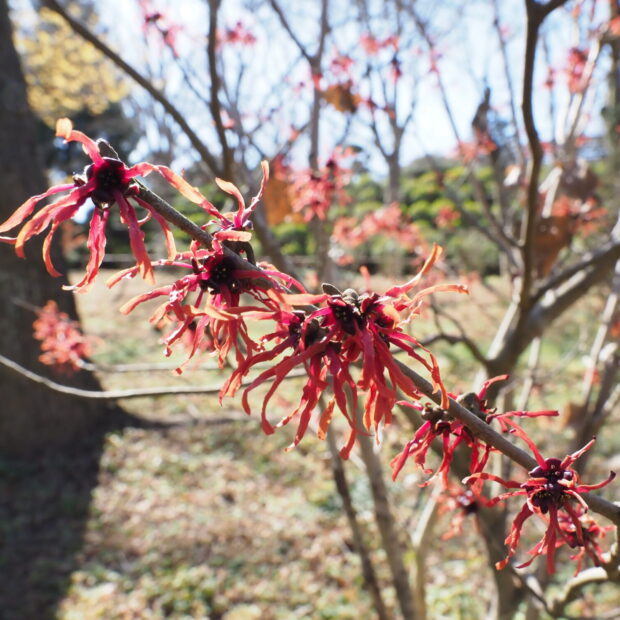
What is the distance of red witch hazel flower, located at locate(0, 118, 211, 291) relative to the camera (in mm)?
646

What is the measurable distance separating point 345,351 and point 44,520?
4.93 meters

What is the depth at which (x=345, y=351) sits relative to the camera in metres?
0.71

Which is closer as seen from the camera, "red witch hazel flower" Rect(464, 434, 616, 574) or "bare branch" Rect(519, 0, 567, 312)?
Answer: "red witch hazel flower" Rect(464, 434, 616, 574)

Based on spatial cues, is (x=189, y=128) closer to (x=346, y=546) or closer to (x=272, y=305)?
(x=272, y=305)

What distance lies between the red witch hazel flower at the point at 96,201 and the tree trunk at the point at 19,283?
5.02 m

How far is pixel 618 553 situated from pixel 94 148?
101 cm

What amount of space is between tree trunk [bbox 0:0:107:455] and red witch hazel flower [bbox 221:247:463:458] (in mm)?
5133

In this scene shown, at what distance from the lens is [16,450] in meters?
5.58

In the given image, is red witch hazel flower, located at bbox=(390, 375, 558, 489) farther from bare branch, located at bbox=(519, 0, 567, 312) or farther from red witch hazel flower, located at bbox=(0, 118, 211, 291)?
bare branch, located at bbox=(519, 0, 567, 312)

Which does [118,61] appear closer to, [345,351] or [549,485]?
[345,351]

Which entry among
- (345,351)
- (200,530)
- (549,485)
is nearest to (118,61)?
(345,351)

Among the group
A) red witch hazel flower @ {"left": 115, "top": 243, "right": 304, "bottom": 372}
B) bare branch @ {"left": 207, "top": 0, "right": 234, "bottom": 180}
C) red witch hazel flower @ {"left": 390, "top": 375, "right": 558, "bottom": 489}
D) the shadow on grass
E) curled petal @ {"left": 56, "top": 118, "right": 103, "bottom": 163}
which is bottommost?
red witch hazel flower @ {"left": 390, "top": 375, "right": 558, "bottom": 489}

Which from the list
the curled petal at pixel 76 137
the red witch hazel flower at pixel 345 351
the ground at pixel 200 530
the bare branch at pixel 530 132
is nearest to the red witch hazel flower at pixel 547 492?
the red witch hazel flower at pixel 345 351

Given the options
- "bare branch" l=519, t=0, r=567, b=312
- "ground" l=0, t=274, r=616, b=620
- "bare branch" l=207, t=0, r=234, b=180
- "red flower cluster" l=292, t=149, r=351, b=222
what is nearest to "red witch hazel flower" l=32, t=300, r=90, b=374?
"bare branch" l=207, t=0, r=234, b=180
